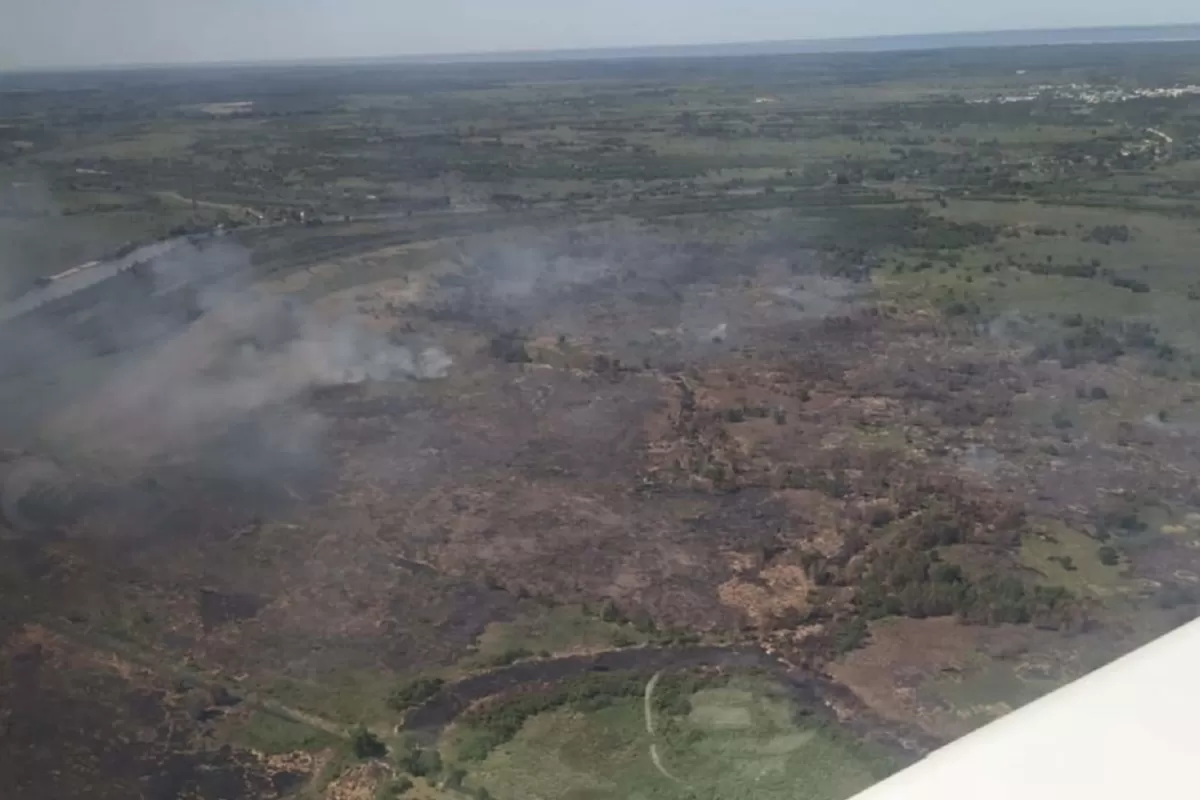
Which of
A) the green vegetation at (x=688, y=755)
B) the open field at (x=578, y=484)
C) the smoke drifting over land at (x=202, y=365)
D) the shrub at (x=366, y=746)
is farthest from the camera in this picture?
the smoke drifting over land at (x=202, y=365)

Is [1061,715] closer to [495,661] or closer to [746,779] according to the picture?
[746,779]

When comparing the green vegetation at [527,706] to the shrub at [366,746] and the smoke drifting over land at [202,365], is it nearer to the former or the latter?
the shrub at [366,746]

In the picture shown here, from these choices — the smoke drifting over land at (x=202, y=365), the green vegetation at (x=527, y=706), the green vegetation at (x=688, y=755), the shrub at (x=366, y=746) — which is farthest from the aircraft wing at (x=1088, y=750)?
the smoke drifting over land at (x=202, y=365)

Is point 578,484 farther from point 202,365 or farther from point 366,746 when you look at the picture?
point 202,365

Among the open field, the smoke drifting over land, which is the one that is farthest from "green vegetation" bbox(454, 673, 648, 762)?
the smoke drifting over land

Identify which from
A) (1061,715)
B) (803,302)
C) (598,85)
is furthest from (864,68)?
(1061,715)

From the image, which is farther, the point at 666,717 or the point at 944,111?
the point at 944,111

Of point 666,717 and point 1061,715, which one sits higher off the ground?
point 1061,715

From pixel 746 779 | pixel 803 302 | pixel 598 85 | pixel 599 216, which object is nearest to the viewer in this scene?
pixel 746 779
